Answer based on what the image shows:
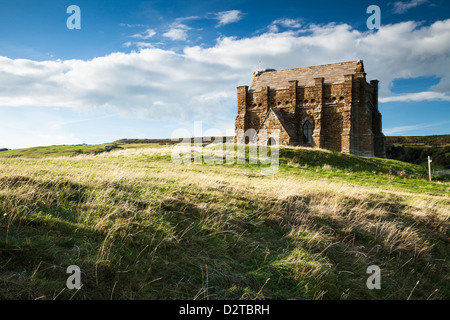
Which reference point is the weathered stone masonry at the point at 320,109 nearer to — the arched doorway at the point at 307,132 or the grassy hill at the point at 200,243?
the arched doorway at the point at 307,132

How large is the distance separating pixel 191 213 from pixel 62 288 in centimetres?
334

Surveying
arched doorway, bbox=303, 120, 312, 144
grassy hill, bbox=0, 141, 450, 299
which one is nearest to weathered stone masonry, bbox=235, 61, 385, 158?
arched doorway, bbox=303, 120, 312, 144

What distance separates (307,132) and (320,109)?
133 inches

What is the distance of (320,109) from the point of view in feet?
123

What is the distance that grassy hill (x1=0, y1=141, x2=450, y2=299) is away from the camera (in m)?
4.46

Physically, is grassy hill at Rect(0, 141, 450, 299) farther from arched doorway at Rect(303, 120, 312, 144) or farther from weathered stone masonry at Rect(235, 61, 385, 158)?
arched doorway at Rect(303, 120, 312, 144)

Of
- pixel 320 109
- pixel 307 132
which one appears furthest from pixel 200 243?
pixel 307 132

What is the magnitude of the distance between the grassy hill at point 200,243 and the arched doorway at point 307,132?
29985 mm

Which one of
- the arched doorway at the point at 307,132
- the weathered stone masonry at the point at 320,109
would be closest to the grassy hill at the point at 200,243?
the weathered stone masonry at the point at 320,109

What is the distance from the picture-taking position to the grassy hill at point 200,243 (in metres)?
4.46

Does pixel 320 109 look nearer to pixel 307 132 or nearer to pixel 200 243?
pixel 307 132
